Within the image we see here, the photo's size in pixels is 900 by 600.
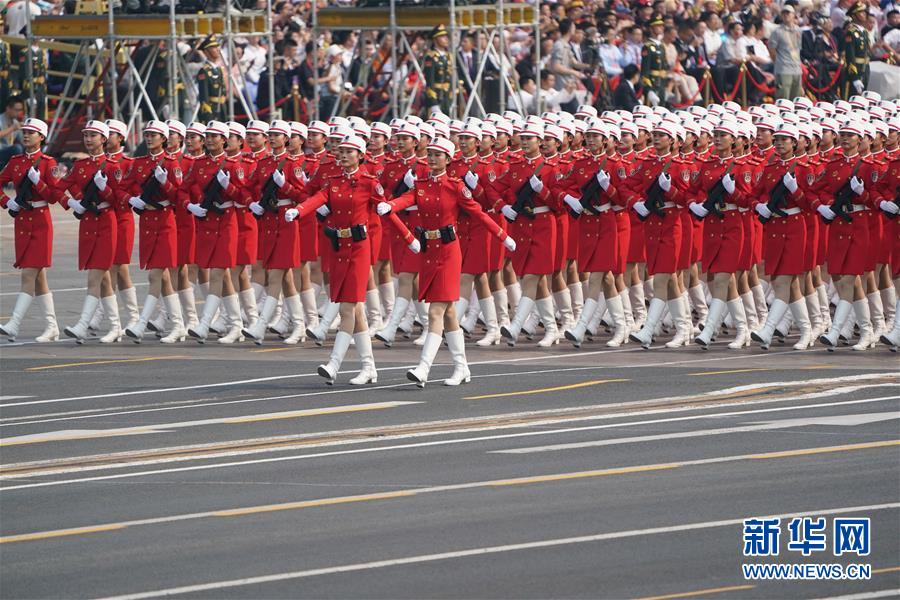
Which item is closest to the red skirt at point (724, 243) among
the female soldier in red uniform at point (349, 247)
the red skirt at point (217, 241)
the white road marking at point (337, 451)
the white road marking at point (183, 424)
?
the female soldier in red uniform at point (349, 247)

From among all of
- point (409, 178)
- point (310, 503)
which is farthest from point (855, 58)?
point (310, 503)

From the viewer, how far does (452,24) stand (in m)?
30.9

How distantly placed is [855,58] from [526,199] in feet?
49.3

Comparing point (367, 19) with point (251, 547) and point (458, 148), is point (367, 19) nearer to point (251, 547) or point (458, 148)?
point (458, 148)

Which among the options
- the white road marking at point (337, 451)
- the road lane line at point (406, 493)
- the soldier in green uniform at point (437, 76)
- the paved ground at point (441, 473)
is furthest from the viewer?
the soldier in green uniform at point (437, 76)

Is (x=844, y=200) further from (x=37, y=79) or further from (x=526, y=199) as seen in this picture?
(x=37, y=79)

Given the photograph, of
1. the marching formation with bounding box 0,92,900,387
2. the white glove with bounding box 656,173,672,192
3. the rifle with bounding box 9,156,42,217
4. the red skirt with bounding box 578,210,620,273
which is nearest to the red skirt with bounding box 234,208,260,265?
the marching formation with bounding box 0,92,900,387

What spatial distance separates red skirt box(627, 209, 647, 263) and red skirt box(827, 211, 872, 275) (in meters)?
1.95

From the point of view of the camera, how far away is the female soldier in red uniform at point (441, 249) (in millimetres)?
17766

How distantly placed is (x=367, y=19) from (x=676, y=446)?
18.0 metres

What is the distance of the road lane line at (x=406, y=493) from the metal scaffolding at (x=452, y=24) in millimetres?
16931

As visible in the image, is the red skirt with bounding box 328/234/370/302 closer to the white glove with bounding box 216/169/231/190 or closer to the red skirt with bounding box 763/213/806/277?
the white glove with bounding box 216/169/231/190

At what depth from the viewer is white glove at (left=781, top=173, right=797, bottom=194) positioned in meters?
20.4

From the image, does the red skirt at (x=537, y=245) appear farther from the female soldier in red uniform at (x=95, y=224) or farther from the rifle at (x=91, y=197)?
the rifle at (x=91, y=197)
